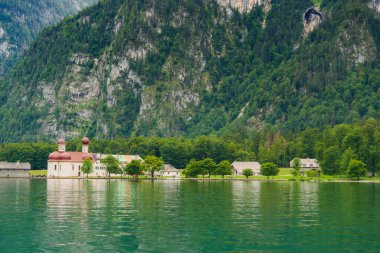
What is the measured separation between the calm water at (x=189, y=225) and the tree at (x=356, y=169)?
91449 mm

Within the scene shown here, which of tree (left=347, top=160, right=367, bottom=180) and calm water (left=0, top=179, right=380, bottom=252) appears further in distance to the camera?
tree (left=347, top=160, right=367, bottom=180)

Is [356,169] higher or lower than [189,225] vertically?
higher

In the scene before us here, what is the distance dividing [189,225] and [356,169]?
128 meters

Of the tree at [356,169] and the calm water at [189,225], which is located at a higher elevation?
the tree at [356,169]

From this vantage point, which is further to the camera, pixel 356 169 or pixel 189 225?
pixel 356 169

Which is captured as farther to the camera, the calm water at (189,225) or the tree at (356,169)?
the tree at (356,169)

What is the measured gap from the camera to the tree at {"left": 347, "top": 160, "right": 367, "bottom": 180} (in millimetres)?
188625

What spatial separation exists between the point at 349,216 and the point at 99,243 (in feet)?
106

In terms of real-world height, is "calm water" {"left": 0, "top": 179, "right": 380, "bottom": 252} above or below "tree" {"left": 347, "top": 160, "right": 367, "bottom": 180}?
below

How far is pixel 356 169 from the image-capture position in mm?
189500

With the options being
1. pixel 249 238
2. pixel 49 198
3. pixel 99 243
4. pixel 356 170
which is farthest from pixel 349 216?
pixel 356 170

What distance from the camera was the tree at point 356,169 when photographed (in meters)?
189

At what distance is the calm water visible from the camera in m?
57.4

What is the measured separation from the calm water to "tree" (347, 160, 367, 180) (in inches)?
3600
